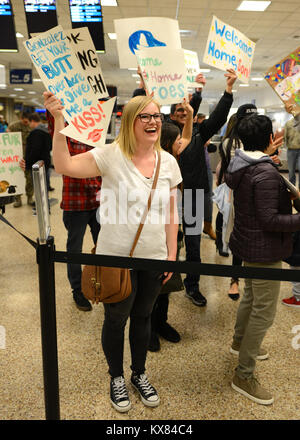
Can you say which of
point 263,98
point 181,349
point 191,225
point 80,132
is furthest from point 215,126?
point 263,98

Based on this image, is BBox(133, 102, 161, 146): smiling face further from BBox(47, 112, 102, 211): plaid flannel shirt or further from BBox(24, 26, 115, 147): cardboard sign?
BBox(47, 112, 102, 211): plaid flannel shirt

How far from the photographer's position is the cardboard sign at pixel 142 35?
222 centimetres

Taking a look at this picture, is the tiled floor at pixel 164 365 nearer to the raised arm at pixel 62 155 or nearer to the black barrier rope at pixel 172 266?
the black barrier rope at pixel 172 266

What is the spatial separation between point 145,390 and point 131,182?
3.35 ft

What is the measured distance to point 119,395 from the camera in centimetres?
166

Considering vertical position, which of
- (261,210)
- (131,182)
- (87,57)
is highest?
(87,57)

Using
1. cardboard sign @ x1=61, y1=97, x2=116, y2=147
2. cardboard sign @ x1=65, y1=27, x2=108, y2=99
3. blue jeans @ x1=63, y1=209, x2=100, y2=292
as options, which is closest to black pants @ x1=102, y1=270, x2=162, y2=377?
cardboard sign @ x1=61, y1=97, x2=116, y2=147

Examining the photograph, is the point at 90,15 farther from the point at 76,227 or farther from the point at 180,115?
the point at 76,227

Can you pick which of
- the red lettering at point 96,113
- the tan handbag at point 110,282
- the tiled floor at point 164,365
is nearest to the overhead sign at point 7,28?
the tiled floor at point 164,365

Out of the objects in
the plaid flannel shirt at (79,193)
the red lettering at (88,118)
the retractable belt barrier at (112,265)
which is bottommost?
the retractable belt barrier at (112,265)

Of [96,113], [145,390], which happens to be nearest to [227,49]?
[96,113]

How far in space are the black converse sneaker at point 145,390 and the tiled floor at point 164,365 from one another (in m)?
0.04
